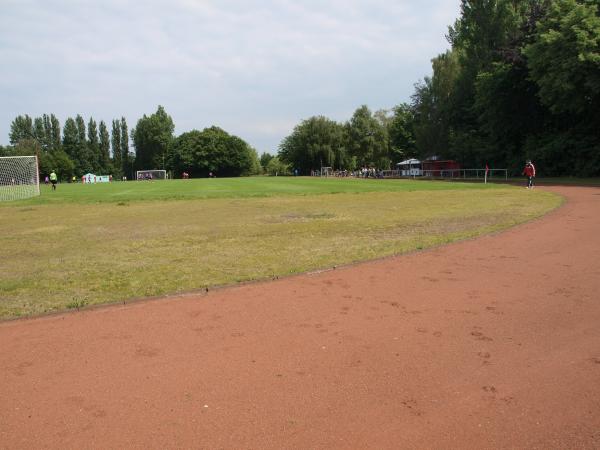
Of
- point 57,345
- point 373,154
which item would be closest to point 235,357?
point 57,345

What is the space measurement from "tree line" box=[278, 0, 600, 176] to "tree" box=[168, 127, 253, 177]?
5516 centimetres

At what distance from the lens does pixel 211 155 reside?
118 meters

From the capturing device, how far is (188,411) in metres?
3.79

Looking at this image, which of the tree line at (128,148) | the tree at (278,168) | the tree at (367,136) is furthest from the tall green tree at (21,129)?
the tree at (367,136)

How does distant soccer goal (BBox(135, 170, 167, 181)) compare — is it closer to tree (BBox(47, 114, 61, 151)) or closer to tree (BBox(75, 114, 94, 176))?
tree (BBox(75, 114, 94, 176))

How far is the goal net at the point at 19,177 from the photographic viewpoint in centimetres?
3591

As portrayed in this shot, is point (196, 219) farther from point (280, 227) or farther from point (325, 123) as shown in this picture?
point (325, 123)

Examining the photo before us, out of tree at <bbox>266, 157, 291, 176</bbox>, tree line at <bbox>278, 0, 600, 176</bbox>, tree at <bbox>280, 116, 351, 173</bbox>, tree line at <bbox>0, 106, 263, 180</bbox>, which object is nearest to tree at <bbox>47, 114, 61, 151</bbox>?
tree line at <bbox>0, 106, 263, 180</bbox>

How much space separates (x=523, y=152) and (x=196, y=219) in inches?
1675

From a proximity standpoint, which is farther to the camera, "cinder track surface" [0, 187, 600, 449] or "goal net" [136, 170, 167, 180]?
"goal net" [136, 170, 167, 180]

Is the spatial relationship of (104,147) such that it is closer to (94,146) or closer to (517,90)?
(94,146)

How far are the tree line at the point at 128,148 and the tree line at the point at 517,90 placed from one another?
2256 inches

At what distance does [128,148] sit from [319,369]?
14588 centimetres

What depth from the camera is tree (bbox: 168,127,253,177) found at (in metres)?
118
